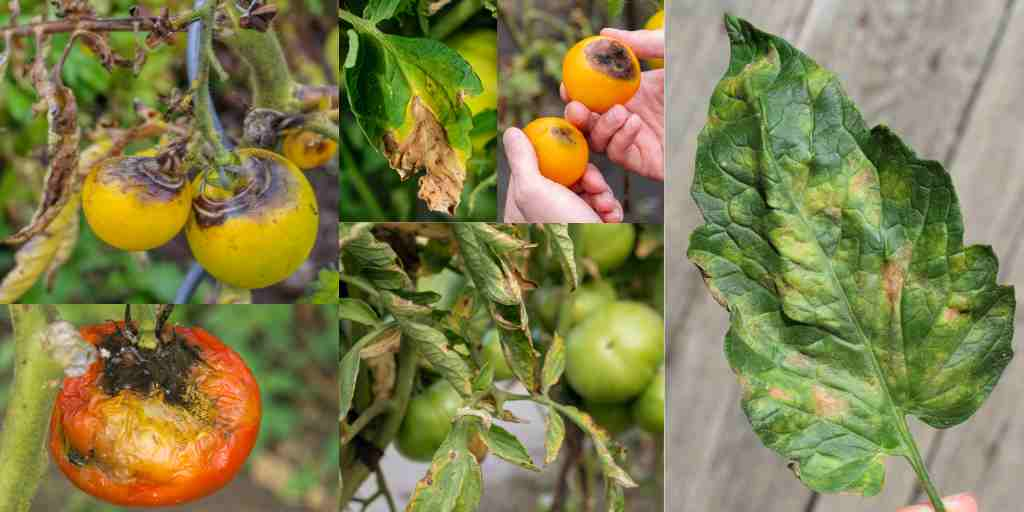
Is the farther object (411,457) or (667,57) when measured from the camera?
(667,57)

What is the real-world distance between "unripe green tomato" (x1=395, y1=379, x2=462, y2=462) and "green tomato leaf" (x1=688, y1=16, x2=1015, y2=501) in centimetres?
23

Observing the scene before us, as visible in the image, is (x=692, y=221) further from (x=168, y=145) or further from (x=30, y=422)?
(x=30, y=422)

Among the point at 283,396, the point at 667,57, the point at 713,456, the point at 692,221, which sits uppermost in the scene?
the point at 667,57

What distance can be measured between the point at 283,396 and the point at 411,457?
0.12 m

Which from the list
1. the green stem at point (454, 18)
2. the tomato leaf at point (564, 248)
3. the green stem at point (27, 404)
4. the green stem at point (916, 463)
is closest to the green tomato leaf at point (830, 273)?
the green stem at point (916, 463)

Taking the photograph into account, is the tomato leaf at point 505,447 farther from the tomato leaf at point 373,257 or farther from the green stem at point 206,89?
the green stem at point 206,89

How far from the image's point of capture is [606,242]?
776 millimetres

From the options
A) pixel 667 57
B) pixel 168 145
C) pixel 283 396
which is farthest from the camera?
pixel 667 57

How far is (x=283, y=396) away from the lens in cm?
76

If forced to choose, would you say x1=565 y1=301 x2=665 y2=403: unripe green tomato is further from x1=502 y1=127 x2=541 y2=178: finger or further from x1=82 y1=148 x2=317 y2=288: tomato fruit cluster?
x1=82 y1=148 x2=317 y2=288: tomato fruit cluster

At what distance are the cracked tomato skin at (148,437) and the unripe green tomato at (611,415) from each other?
0.96 ft

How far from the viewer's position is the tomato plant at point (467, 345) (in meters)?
0.65

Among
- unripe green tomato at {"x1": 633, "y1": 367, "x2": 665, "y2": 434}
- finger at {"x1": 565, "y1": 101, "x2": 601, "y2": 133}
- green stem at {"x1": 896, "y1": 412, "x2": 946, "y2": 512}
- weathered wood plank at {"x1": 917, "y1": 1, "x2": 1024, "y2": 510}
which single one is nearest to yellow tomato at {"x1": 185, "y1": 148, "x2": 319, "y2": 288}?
finger at {"x1": 565, "y1": 101, "x2": 601, "y2": 133}

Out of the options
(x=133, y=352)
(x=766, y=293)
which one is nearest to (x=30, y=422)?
(x=133, y=352)
